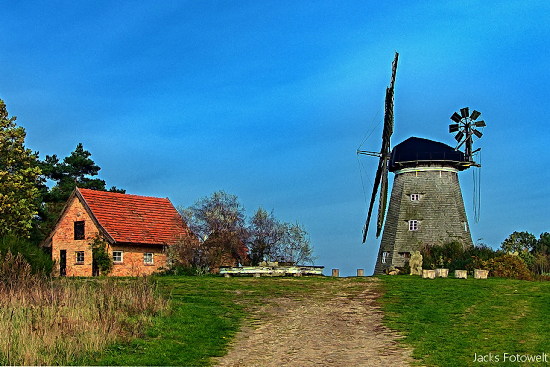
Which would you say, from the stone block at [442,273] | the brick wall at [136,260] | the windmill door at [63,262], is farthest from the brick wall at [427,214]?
the windmill door at [63,262]

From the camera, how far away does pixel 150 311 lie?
61.3ft

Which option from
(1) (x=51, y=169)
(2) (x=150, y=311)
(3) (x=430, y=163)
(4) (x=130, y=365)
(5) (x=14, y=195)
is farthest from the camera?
(1) (x=51, y=169)

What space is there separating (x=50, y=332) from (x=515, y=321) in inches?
505

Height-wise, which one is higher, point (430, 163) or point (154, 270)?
point (430, 163)

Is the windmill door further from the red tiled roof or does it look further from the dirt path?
the dirt path

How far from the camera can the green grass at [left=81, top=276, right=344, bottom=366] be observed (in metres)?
14.3

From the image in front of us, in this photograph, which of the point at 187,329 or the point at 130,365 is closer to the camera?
the point at 130,365

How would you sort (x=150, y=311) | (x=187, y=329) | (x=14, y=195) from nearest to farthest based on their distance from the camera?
(x=187, y=329) → (x=150, y=311) → (x=14, y=195)

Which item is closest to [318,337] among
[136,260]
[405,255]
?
[405,255]

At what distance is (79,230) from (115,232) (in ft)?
13.3

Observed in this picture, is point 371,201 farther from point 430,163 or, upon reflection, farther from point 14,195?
point 14,195

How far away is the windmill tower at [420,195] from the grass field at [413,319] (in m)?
15.3

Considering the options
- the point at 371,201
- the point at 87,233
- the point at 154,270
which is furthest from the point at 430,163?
the point at 87,233

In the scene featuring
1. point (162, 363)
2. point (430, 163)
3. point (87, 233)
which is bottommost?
point (162, 363)
